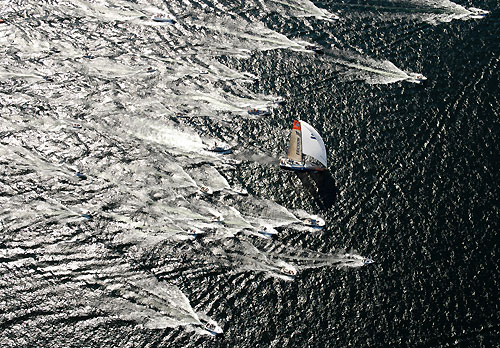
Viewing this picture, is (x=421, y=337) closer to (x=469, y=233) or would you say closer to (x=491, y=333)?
(x=491, y=333)

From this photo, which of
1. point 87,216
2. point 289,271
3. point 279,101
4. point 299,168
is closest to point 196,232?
point 289,271

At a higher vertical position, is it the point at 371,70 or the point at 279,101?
the point at 371,70

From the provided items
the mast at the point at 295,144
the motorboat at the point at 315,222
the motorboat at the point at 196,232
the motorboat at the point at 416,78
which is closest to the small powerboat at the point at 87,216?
the motorboat at the point at 196,232

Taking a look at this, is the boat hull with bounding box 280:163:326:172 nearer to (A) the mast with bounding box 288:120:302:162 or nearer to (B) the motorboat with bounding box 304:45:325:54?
(A) the mast with bounding box 288:120:302:162

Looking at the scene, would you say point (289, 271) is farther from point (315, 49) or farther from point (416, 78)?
point (315, 49)

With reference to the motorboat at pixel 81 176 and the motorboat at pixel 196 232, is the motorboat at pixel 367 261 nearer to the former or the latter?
the motorboat at pixel 196 232

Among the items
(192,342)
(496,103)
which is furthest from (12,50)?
(496,103)
